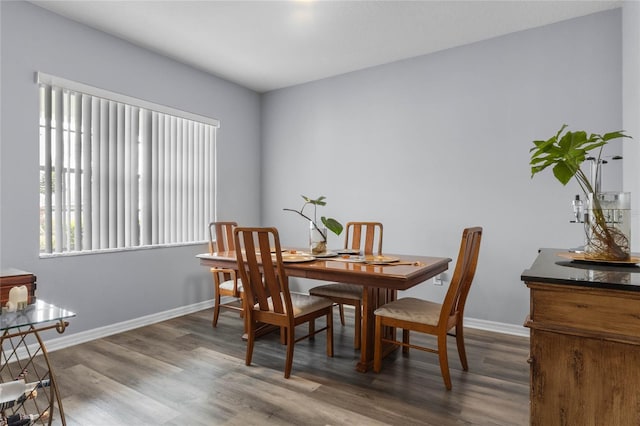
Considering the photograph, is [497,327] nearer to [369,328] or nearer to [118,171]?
[369,328]

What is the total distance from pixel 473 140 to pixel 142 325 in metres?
3.62

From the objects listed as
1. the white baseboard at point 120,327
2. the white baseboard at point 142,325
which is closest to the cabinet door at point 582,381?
the white baseboard at point 142,325

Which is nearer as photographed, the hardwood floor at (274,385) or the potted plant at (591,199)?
the potted plant at (591,199)

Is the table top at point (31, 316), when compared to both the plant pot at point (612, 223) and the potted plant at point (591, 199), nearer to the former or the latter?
the potted plant at point (591, 199)

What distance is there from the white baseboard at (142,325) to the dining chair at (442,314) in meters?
1.06

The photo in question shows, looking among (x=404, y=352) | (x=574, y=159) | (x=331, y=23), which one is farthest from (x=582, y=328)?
(x=331, y=23)

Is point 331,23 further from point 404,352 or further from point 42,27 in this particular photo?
point 404,352

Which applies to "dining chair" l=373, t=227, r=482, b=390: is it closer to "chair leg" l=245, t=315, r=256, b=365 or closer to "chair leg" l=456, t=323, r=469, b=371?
"chair leg" l=456, t=323, r=469, b=371

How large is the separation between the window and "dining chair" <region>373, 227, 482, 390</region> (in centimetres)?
251

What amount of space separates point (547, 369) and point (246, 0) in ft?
9.62

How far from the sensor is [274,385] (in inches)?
89.8

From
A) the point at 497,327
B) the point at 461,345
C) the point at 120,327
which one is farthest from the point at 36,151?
the point at 497,327

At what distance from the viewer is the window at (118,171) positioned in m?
2.96

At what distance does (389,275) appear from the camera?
84.7 inches
